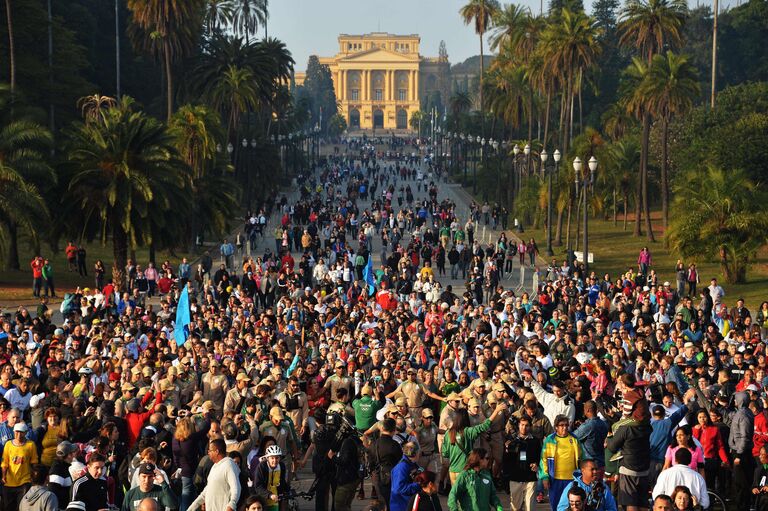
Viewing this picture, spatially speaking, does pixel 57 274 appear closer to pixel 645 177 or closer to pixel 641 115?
pixel 645 177

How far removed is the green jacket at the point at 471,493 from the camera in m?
11.0

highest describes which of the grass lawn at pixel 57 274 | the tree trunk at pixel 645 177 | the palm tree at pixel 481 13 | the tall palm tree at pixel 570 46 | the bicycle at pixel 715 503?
the palm tree at pixel 481 13

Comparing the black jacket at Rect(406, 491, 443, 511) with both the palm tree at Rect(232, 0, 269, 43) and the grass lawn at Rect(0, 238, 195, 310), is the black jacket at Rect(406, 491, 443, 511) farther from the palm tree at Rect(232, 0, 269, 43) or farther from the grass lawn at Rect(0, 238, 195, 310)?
the palm tree at Rect(232, 0, 269, 43)

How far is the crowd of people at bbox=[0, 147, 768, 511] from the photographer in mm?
11516

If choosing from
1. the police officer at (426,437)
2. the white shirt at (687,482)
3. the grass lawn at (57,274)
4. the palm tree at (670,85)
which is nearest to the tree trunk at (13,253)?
the grass lawn at (57,274)

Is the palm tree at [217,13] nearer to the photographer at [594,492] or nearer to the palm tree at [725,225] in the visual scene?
the palm tree at [725,225]

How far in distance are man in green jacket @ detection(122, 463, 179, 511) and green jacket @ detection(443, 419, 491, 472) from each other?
326cm

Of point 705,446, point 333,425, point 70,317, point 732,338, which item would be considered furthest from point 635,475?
point 70,317

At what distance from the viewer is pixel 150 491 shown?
36.4 ft

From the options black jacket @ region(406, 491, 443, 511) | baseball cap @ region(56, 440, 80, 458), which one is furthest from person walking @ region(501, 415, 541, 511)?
baseball cap @ region(56, 440, 80, 458)

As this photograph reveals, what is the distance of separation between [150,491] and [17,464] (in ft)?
6.78

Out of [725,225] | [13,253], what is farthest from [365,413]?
[13,253]

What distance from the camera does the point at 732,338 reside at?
74.0ft

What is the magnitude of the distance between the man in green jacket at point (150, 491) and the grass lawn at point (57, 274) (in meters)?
23.5
